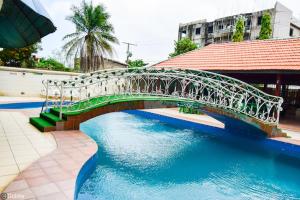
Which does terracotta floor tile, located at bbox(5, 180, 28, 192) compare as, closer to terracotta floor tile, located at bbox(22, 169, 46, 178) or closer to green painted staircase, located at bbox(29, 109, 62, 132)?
terracotta floor tile, located at bbox(22, 169, 46, 178)

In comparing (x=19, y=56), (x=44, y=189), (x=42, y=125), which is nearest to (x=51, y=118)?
(x=42, y=125)

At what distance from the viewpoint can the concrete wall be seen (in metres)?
15.3

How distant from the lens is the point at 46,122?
25.1 feet

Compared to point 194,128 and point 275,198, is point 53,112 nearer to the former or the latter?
point 194,128

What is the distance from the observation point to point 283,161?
785 cm

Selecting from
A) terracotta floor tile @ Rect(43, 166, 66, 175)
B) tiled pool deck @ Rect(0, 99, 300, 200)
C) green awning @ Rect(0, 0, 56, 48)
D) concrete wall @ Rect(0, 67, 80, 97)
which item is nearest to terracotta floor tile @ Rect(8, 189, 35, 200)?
tiled pool deck @ Rect(0, 99, 300, 200)

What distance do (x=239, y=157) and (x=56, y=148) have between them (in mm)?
5941

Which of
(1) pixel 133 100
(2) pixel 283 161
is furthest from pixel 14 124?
(2) pixel 283 161

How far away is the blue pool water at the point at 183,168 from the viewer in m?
5.20

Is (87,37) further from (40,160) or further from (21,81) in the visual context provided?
(40,160)

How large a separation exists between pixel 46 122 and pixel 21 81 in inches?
399

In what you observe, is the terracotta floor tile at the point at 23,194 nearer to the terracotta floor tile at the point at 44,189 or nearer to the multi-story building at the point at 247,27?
the terracotta floor tile at the point at 44,189

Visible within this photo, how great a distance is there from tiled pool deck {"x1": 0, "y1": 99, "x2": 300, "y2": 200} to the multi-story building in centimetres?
3042

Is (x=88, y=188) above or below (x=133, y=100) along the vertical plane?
below
